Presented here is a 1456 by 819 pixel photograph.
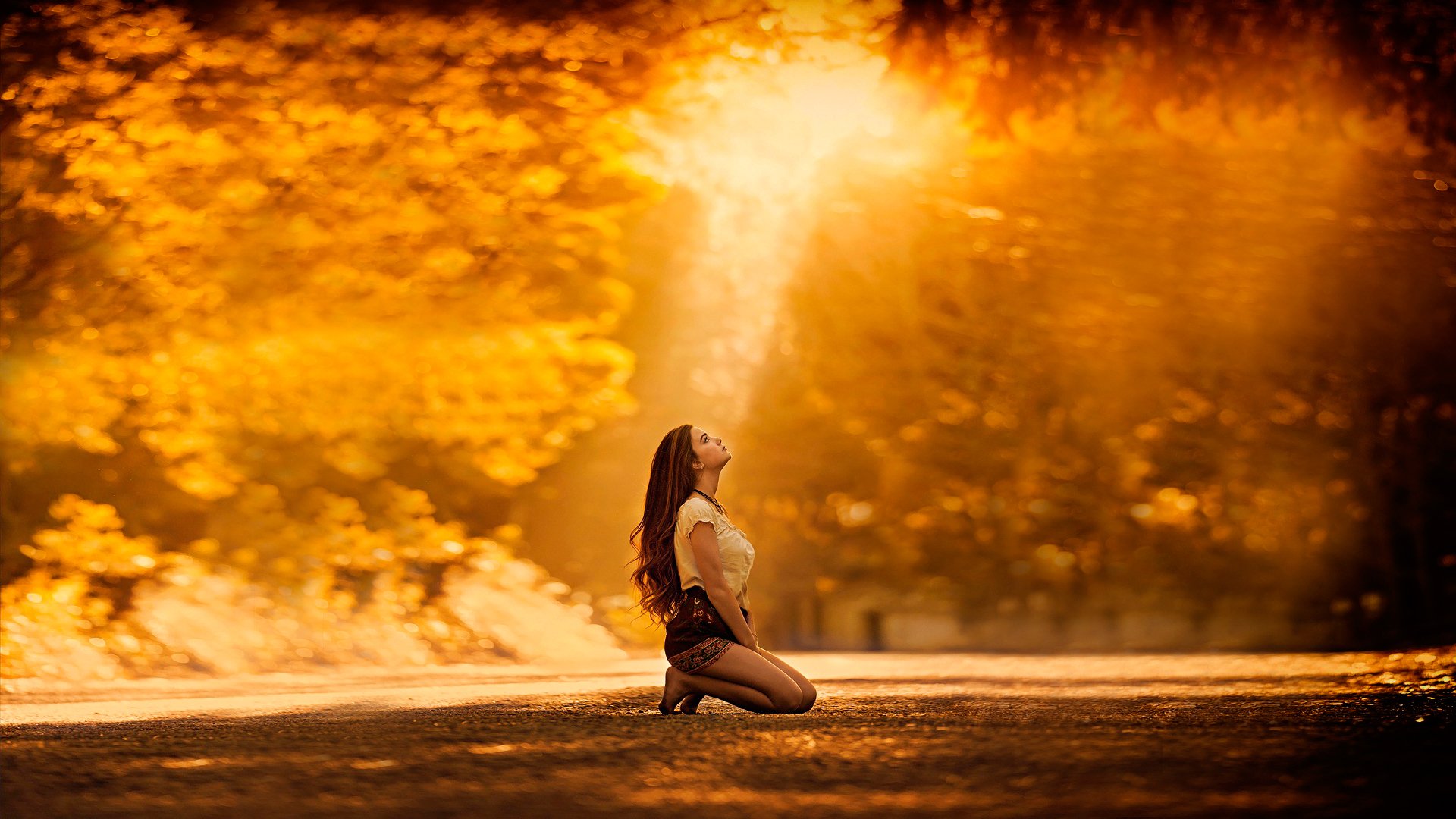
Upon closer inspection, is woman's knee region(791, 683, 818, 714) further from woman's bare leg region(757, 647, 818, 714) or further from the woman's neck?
the woman's neck

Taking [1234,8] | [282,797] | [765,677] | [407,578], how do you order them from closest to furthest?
[282,797]
[765,677]
[1234,8]
[407,578]

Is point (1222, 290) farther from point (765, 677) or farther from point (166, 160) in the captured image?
point (166, 160)

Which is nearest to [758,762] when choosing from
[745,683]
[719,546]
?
[745,683]

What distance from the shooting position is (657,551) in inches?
A: 177

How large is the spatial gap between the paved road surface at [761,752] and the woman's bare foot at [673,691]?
0.08 metres

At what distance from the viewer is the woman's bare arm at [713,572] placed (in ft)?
14.3

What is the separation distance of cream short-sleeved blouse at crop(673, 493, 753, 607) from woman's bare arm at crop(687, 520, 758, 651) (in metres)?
0.02

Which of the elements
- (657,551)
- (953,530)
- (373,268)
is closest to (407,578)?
(373,268)

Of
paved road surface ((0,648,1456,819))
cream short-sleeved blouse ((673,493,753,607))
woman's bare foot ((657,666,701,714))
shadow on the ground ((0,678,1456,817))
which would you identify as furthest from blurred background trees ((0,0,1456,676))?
cream short-sleeved blouse ((673,493,753,607))

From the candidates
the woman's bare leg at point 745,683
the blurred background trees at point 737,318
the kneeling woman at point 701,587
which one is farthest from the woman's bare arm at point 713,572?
the blurred background trees at point 737,318

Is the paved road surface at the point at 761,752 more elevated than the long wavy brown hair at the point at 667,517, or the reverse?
the long wavy brown hair at the point at 667,517

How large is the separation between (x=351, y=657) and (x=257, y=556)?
960mm

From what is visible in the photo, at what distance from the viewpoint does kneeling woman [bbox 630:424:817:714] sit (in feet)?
14.4

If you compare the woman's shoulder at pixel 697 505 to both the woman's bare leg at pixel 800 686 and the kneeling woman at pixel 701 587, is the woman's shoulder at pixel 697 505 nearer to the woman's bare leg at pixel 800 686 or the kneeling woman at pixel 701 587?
the kneeling woman at pixel 701 587
